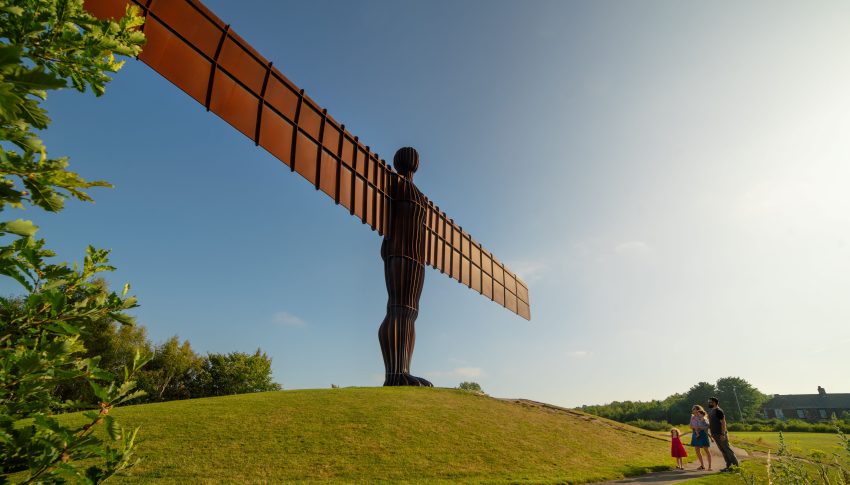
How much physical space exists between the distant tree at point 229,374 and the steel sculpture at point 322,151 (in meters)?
30.7

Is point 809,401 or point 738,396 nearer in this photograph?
point 809,401

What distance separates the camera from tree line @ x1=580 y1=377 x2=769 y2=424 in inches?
1893

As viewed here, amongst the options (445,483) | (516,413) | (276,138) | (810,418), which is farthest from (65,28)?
(810,418)

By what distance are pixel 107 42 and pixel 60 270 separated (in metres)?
1.18

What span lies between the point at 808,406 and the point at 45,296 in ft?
320

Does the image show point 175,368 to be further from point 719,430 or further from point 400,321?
point 719,430

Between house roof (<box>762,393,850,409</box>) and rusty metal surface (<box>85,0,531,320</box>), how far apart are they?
3187 inches

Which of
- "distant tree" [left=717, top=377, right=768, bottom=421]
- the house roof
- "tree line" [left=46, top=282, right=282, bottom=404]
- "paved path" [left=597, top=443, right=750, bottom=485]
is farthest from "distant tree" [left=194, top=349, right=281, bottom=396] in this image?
the house roof

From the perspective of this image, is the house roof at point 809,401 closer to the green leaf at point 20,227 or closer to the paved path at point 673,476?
the paved path at point 673,476

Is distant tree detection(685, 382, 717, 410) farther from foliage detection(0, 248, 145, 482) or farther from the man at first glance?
foliage detection(0, 248, 145, 482)

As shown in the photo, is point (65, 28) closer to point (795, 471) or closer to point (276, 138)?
point (795, 471)

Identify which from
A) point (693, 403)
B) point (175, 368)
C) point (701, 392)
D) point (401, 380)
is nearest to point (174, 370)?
point (175, 368)

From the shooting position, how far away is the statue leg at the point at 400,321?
63.5 ft

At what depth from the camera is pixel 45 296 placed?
2.13 metres
